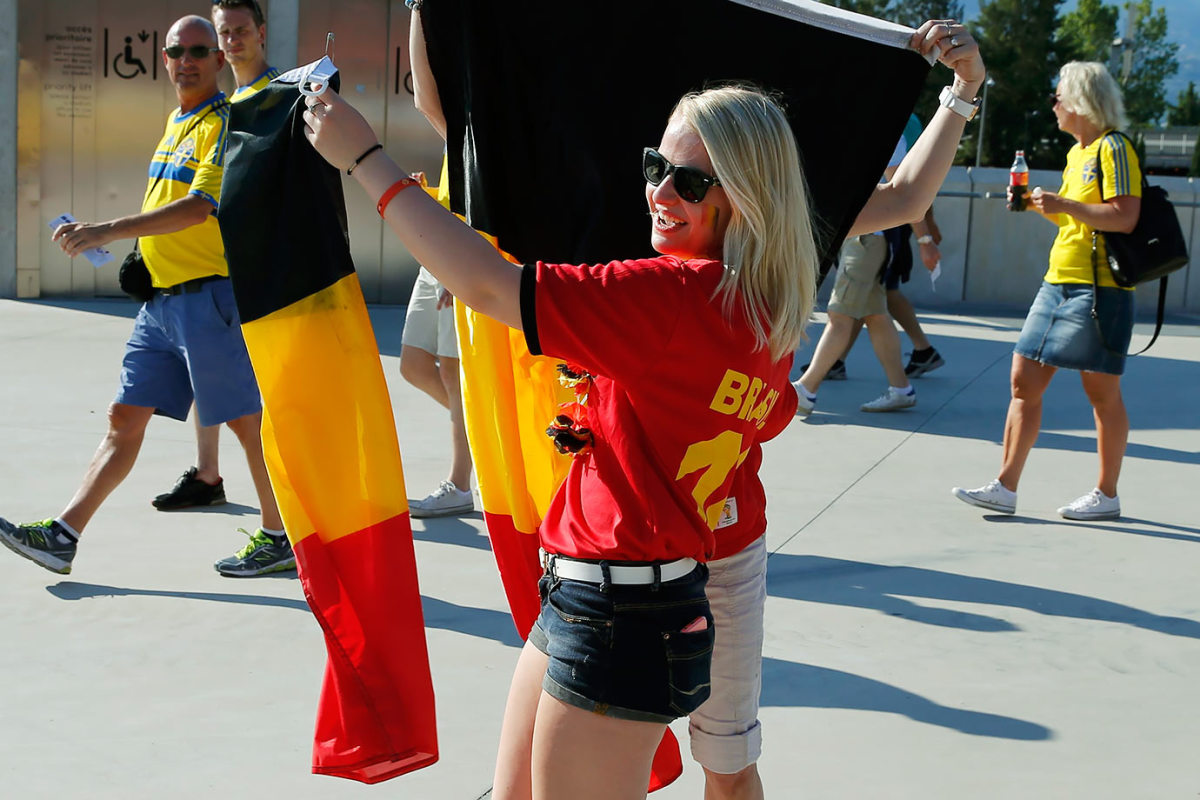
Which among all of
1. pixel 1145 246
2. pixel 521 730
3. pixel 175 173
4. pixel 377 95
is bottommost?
pixel 521 730

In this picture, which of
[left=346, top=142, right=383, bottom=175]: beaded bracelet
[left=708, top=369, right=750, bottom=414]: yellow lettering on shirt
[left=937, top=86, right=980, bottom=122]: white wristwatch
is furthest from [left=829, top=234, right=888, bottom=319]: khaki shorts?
[left=346, top=142, right=383, bottom=175]: beaded bracelet

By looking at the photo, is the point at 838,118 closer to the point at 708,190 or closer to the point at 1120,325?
the point at 708,190

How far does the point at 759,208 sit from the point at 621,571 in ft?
2.22

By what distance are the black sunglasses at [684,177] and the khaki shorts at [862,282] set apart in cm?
618

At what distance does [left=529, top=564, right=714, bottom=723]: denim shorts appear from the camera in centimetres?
236

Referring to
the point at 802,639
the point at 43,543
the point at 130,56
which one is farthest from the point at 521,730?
the point at 130,56

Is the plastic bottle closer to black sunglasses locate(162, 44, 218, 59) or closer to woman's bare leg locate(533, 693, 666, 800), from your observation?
black sunglasses locate(162, 44, 218, 59)

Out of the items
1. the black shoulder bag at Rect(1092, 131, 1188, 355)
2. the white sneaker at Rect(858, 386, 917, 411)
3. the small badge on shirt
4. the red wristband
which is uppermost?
the red wristband

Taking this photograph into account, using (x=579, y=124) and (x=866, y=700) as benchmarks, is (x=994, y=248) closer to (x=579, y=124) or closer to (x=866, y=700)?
(x=866, y=700)

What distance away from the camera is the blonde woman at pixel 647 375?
2332mm

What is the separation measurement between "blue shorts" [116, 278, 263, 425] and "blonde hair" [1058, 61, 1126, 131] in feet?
12.4

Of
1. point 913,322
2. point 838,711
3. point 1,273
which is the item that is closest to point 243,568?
point 838,711

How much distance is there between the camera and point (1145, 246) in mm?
6176

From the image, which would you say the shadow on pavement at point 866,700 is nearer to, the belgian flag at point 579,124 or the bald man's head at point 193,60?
the belgian flag at point 579,124
